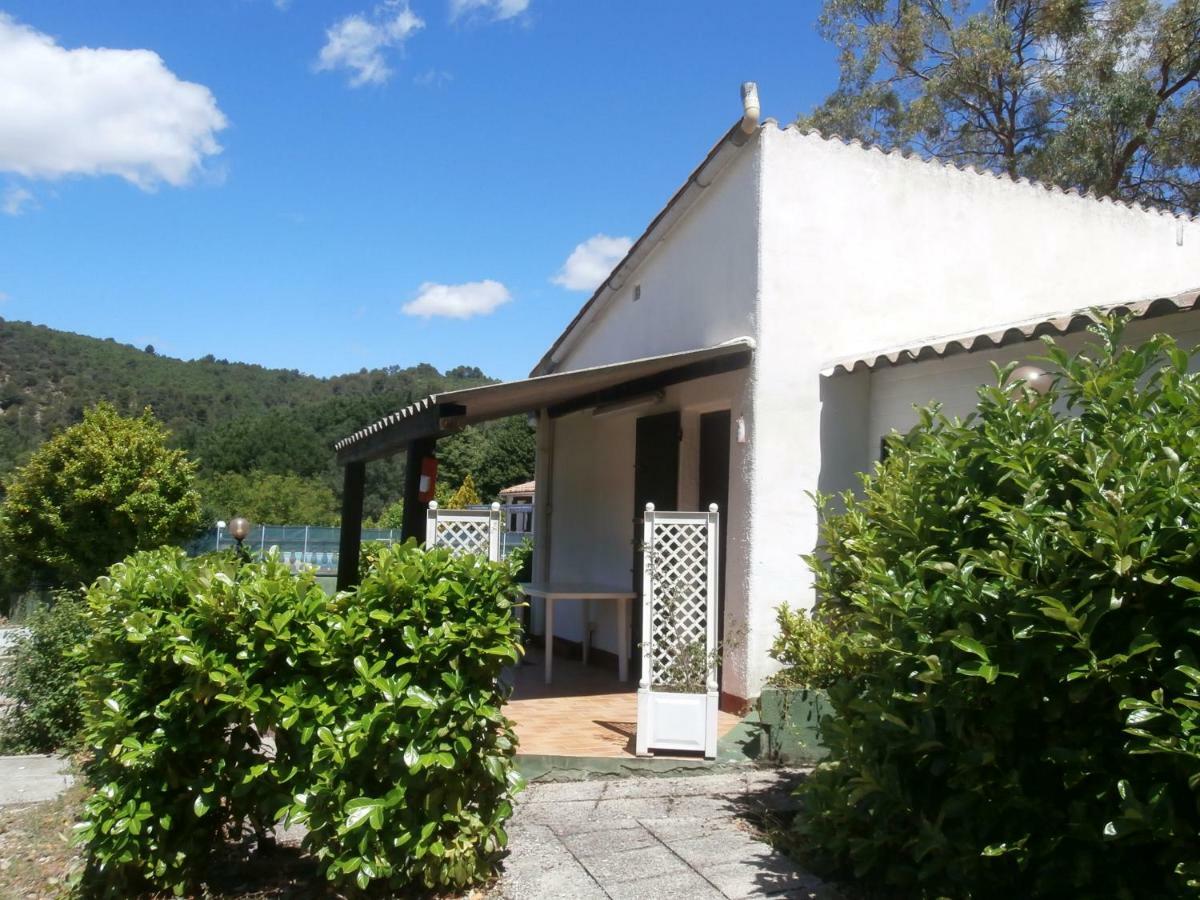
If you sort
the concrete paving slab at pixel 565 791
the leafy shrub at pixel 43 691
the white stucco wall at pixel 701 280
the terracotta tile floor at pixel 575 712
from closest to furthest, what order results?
1. the concrete paving slab at pixel 565 791
2. the terracotta tile floor at pixel 575 712
3. the leafy shrub at pixel 43 691
4. the white stucco wall at pixel 701 280

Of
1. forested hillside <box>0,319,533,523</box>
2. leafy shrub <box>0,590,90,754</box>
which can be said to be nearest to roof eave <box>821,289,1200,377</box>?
leafy shrub <box>0,590,90,754</box>

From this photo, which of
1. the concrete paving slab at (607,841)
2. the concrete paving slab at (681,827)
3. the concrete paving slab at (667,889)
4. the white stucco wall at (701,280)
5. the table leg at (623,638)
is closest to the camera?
the concrete paving slab at (667,889)

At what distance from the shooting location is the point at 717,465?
30.2 ft

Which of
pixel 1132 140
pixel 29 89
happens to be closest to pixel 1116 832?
pixel 29 89

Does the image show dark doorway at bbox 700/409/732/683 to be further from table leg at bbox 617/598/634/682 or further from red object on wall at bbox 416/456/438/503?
red object on wall at bbox 416/456/438/503

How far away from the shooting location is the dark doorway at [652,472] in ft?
31.3

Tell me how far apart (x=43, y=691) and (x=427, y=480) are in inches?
140

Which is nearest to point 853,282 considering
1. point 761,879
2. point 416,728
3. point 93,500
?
point 761,879

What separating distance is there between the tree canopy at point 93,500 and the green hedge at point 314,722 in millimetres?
15170

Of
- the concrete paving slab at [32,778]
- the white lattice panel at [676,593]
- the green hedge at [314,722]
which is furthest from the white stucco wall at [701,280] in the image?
the concrete paving slab at [32,778]

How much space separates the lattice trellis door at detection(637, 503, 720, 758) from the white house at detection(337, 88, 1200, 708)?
0.77m

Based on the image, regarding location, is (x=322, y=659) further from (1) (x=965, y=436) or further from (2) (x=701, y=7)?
(2) (x=701, y=7)

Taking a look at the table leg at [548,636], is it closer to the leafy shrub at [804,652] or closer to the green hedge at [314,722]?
the leafy shrub at [804,652]

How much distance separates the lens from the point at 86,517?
60.3 ft
